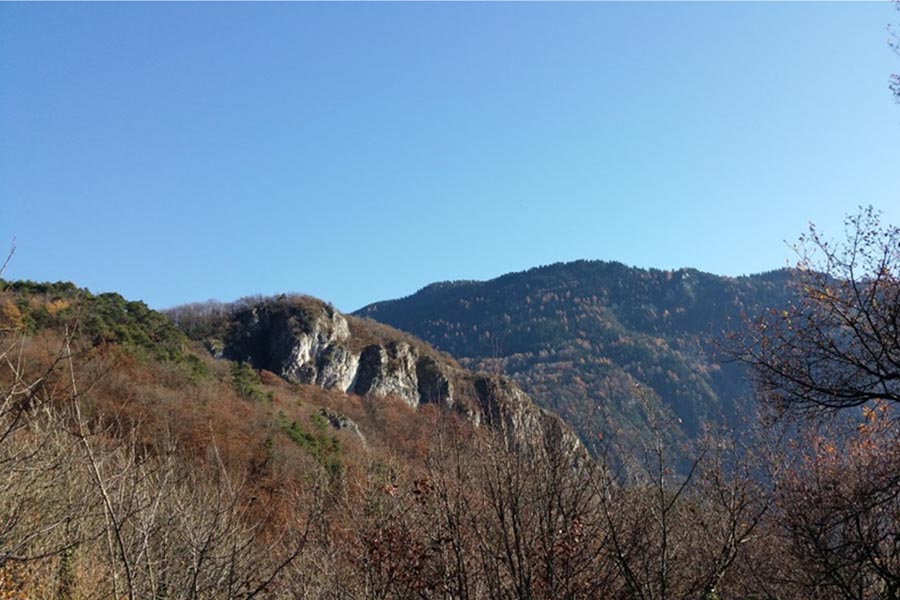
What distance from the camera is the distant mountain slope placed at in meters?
127

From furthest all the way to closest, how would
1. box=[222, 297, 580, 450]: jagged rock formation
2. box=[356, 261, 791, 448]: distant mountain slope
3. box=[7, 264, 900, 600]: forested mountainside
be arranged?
box=[356, 261, 791, 448]: distant mountain slope, box=[222, 297, 580, 450]: jagged rock formation, box=[7, 264, 900, 600]: forested mountainside

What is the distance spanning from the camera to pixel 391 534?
7.39 meters

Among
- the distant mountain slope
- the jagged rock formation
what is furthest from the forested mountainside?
the distant mountain slope

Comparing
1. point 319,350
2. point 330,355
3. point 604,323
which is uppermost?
point 604,323

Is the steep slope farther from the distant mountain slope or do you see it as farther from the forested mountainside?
the forested mountainside

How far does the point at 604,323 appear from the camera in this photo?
164750mm

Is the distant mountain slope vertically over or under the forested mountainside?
over

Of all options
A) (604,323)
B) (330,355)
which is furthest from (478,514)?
(604,323)

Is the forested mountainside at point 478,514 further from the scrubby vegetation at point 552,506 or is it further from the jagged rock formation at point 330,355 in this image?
the jagged rock formation at point 330,355

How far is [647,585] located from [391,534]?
2.82 meters

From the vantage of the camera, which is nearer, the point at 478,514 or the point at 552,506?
the point at 552,506

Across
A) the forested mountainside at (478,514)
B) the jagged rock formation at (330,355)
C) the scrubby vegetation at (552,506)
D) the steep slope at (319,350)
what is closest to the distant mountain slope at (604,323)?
the jagged rock formation at (330,355)

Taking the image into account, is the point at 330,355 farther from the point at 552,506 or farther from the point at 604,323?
the point at 604,323

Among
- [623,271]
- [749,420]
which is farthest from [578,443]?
[623,271]
